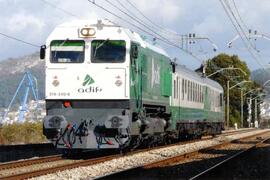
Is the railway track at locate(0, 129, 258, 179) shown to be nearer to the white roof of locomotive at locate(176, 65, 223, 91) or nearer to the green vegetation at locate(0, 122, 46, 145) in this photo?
the white roof of locomotive at locate(176, 65, 223, 91)

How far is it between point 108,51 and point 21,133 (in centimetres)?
1599

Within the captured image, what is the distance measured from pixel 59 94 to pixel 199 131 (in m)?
17.7

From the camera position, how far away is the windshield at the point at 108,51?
18766 mm

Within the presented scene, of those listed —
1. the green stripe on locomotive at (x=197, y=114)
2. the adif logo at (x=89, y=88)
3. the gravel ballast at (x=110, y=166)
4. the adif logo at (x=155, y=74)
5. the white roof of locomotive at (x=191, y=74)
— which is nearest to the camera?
the gravel ballast at (x=110, y=166)

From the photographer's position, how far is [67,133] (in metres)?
18.1

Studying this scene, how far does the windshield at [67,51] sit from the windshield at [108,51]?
1.33 feet

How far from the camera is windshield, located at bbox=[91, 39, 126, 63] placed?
61.6 feet

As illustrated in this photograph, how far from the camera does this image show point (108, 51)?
18.9 meters

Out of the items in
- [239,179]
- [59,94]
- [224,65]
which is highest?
[224,65]

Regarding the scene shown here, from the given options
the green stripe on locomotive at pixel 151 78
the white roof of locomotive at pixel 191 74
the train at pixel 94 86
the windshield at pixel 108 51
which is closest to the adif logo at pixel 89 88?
the train at pixel 94 86

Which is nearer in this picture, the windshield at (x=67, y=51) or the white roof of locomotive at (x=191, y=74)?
the windshield at (x=67, y=51)

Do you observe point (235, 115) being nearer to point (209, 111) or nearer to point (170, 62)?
point (209, 111)

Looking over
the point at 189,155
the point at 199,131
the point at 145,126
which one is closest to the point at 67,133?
the point at 145,126

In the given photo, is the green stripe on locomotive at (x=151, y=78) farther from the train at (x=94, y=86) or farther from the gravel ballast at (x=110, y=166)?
the gravel ballast at (x=110, y=166)
